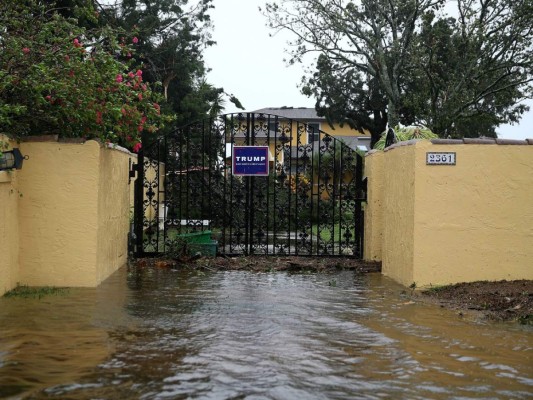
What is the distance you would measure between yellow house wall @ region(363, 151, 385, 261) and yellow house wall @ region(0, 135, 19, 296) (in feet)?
21.6

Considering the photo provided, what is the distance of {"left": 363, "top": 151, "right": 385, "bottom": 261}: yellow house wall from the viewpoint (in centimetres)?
1271

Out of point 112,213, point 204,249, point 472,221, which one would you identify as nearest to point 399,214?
point 472,221

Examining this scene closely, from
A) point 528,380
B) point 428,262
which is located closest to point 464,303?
point 428,262

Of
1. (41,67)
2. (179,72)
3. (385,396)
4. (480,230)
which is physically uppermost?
(179,72)

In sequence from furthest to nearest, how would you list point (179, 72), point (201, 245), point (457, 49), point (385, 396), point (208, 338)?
1. point (179, 72)
2. point (457, 49)
3. point (201, 245)
4. point (208, 338)
5. point (385, 396)

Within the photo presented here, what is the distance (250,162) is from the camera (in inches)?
524

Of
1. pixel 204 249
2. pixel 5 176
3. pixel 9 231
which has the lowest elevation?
pixel 204 249

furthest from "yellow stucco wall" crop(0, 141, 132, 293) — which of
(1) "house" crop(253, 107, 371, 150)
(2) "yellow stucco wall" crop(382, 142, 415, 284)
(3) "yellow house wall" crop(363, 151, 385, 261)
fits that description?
(1) "house" crop(253, 107, 371, 150)

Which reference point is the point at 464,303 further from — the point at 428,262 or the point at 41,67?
the point at 41,67

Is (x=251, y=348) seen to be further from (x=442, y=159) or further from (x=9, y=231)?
(x=442, y=159)

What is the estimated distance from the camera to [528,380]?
5219 millimetres

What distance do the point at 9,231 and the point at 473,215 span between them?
633 centimetres

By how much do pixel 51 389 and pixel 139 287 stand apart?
4.95 meters

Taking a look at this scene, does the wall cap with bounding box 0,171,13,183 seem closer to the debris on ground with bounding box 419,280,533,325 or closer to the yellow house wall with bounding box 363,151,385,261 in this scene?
the debris on ground with bounding box 419,280,533,325
